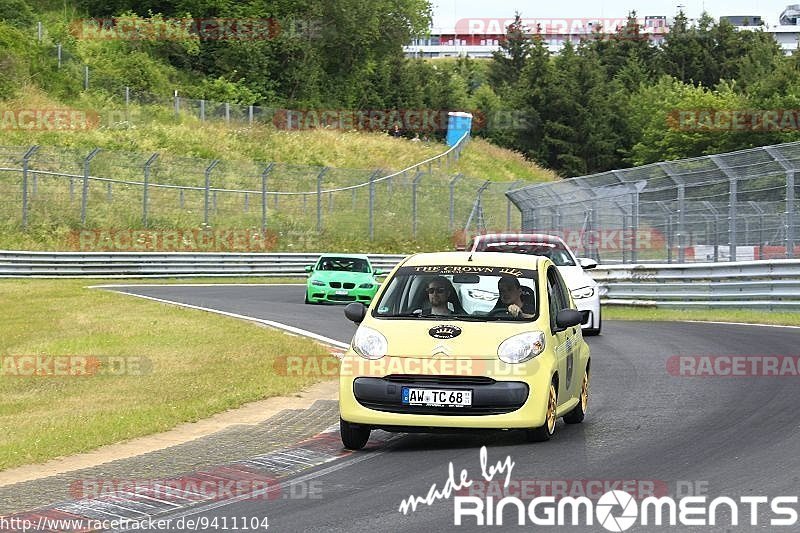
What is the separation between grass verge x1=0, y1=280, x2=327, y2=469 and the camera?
1127cm

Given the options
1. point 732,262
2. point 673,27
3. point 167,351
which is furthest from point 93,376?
point 673,27

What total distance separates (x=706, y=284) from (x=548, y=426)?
18.1m

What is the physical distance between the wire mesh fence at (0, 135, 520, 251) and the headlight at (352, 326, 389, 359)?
29.5 metres

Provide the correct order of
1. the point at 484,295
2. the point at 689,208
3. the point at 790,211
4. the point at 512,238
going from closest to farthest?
1. the point at 484,295
2. the point at 512,238
3. the point at 790,211
4. the point at 689,208

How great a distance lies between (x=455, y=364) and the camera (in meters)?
9.60

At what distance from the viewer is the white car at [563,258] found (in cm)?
1992

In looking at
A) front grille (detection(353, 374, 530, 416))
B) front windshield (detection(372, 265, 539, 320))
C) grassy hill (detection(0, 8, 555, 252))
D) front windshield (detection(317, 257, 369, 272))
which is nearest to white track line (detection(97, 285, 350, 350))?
front windshield (detection(317, 257, 369, 272))

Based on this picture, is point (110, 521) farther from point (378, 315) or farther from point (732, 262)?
point (732, 262)

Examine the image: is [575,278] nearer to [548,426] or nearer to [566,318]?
[566,318]

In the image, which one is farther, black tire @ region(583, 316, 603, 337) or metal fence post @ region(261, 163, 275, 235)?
metal fence post @ region(261, 163, 275, 235)

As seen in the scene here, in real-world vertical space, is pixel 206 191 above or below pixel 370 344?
above

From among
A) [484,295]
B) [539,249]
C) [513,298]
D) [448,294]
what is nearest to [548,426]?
[513,298]

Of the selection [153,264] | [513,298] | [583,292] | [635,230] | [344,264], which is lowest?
[153,264]

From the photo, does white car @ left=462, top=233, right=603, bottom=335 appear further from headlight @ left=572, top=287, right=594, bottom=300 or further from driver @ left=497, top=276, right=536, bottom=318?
driver @ left=497, top=276, right=536, bottom=318
